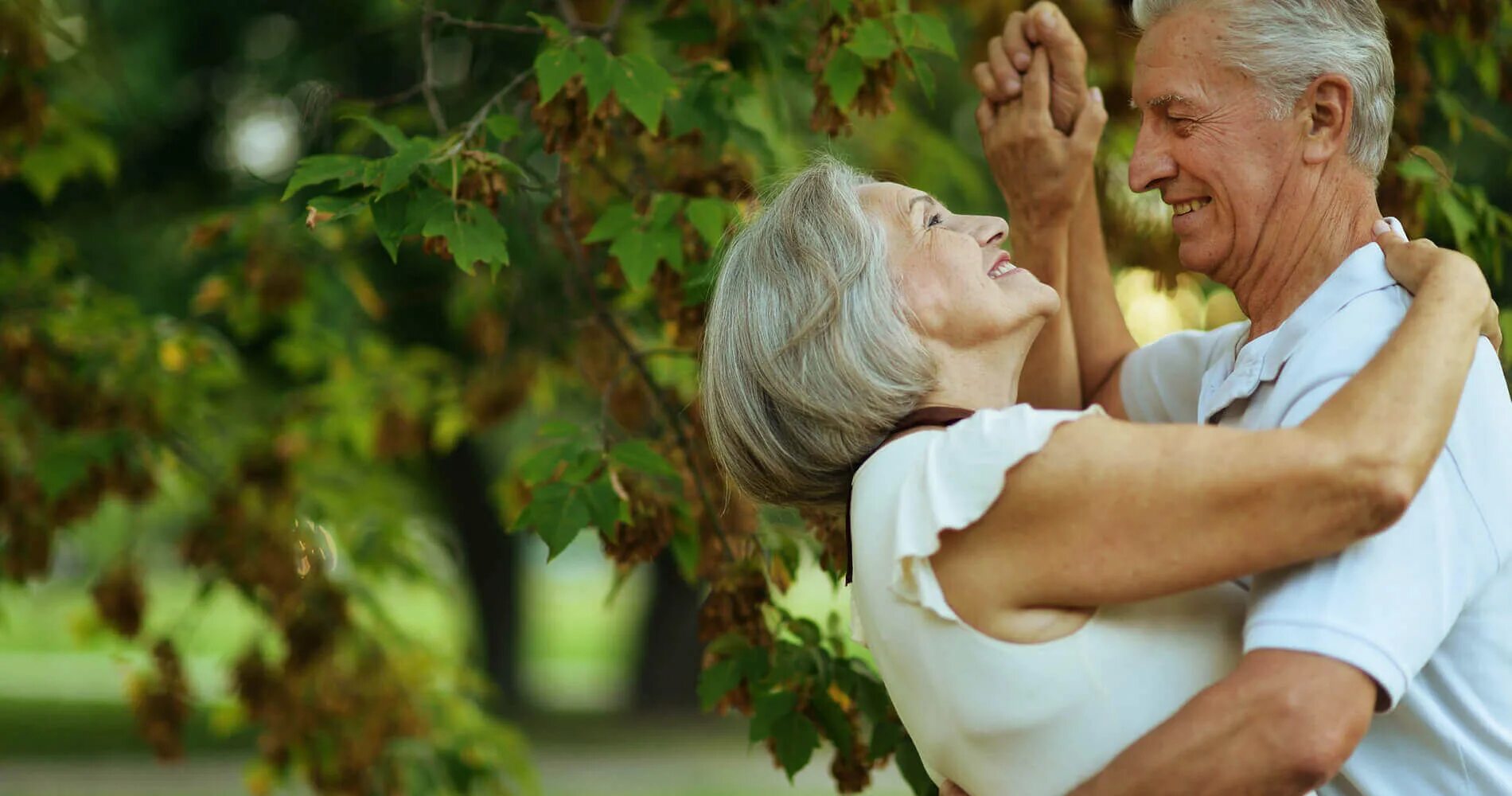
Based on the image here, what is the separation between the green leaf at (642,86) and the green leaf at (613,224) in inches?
9.3

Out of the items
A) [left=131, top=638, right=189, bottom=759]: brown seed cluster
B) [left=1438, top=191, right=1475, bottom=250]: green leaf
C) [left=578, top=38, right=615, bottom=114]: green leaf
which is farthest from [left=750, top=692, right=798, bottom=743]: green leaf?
[left=131, top=638, right=189, bottom=759]: brown seed cluster

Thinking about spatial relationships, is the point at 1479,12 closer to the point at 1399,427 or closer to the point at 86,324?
the point at 1399,427

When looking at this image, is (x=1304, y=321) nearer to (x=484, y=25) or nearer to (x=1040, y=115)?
(x=1040, y=115)

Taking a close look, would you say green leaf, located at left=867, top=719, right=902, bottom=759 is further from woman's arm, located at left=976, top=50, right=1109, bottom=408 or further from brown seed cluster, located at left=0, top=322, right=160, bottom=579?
brown seed cluster, located at left=0, top=322, right=160, bottom=579

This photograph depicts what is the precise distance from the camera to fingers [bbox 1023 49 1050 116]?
2971 millimetres

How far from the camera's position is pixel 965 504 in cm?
191

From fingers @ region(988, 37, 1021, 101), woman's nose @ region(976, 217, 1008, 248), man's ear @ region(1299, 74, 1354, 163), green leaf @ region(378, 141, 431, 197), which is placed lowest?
green leaf @ region(378, 141, 431, 197)

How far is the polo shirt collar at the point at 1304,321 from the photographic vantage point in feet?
6.95

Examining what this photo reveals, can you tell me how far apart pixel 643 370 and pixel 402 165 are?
34.0 inches

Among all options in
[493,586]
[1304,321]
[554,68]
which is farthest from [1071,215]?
[493,586]

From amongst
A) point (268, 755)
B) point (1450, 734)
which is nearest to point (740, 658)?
point (1450, 734)

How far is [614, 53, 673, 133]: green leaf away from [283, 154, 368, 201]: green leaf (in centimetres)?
53

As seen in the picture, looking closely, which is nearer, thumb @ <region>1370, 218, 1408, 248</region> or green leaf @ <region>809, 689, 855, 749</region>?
thumb @ <region>1370, 218, 1408, 248</region>

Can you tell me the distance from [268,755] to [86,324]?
1601mm
